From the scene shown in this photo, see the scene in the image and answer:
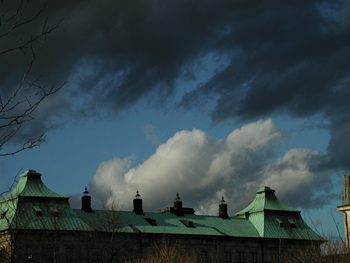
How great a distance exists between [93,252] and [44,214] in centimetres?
982

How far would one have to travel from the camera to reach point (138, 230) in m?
102

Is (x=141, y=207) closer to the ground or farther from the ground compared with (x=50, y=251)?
farther from the ground

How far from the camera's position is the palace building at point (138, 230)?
296 feet

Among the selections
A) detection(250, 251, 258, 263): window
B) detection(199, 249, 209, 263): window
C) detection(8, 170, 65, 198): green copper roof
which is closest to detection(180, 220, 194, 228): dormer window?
detection(199, 249, 209, 263): window

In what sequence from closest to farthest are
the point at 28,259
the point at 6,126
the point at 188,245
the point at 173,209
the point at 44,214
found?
the point at 6,126 < the point at 28,259 < the point at 44,214 < the point at 188,245 < the point at 173,209

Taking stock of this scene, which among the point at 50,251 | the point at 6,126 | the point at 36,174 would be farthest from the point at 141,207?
the point at 6,126

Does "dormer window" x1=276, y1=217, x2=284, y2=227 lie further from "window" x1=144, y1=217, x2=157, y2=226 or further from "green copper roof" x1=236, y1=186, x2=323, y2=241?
"window" x1=144, y1=217, x2=157, y2=226

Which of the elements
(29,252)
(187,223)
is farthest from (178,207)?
(29,252)

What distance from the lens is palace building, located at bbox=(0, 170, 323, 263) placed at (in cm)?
9012

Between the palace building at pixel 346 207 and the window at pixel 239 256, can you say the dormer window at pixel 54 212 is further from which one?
the palace building at pixel 346 207

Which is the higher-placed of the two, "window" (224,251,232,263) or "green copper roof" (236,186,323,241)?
"green copper roof" (236,186,323,241)

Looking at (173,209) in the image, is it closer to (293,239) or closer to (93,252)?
(293,239)

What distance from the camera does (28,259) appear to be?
86.3 metres

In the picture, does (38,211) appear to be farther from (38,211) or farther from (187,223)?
(187,223)
